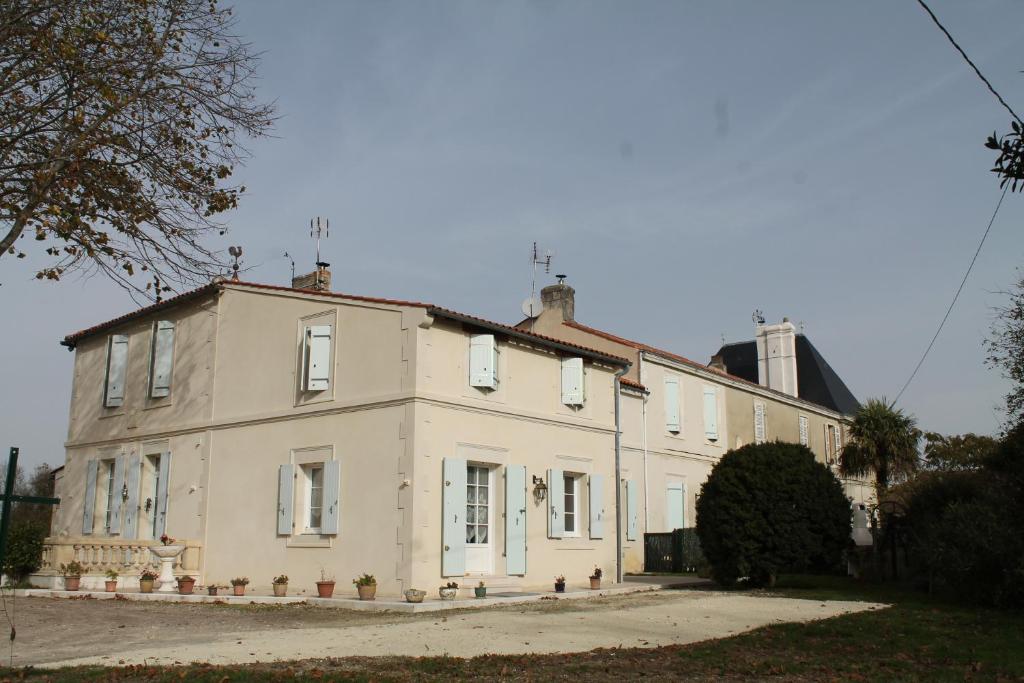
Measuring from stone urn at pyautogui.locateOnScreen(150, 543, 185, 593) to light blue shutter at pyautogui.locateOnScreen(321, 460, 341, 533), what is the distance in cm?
338

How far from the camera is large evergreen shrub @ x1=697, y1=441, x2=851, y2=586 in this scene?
16.2 meters

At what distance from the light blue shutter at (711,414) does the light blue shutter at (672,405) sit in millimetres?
1852

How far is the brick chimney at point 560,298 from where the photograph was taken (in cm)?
2816

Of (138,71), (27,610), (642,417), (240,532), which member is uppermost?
(138,71)

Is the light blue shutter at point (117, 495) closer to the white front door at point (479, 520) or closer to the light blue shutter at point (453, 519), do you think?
the white front door at point (479, 520)

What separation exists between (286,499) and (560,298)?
13255 mm

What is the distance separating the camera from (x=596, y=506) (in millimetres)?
19062

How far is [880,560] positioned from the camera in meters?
18.9

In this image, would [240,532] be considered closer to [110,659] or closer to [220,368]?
[220,368]

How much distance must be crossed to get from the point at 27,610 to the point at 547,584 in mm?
8763

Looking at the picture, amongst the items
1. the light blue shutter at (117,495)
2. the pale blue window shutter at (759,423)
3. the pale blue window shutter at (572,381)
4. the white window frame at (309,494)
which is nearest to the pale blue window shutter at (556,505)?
the pale blue window shutter at (572,381)

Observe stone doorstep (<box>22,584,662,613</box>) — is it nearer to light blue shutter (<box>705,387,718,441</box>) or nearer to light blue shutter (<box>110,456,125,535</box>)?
light blue shutter (<box>110,456,125,535</box>)

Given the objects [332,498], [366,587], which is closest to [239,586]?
[332,498]

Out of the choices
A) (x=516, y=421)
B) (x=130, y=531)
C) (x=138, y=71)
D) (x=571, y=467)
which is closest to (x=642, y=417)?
(x=571, y=467)
